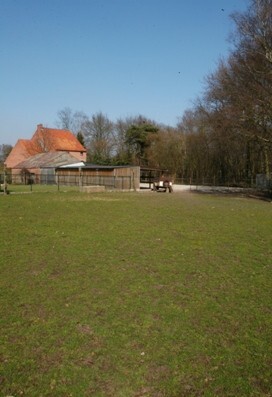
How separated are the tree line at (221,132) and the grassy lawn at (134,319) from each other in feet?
65.7

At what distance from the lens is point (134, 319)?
4.41 meters

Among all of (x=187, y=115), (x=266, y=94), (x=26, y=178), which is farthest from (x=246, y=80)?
(x=26, y=178)

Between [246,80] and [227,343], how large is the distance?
26.1 metres

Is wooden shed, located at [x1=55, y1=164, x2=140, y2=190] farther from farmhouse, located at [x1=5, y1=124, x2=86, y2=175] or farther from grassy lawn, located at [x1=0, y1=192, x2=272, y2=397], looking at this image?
grassy lawn, located at [x1=0, y1=192, x2=272, y2=397]

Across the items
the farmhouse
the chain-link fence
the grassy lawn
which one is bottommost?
the grassy lawn

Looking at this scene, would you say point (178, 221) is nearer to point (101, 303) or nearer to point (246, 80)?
point (101, 303)

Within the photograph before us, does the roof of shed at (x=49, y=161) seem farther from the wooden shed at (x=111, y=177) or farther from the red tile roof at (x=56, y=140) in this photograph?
the wooden shed at (x=111, y=177)

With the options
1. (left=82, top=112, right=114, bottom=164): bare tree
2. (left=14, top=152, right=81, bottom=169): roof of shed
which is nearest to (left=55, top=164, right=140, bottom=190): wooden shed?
(left=14, top=152, right=81, bottom=169): roof of shed

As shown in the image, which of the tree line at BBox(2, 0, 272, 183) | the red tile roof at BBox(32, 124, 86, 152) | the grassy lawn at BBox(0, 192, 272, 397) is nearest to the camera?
the grassy lawn at BBox(0, 192, 272, 397)

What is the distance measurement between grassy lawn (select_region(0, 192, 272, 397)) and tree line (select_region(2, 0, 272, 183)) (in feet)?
65.7

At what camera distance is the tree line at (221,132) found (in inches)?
1010

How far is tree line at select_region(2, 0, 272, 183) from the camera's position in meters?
25.7

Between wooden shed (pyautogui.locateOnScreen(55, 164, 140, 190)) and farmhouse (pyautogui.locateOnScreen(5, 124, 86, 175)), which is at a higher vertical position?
farmhouse (pyautogui.locateOnScreen(5, 124, 86, 175))

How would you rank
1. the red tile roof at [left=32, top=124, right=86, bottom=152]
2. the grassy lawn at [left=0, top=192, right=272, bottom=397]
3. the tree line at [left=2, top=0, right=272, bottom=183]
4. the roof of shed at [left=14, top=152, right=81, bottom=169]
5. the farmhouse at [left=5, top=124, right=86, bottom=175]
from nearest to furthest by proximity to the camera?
the grassy lawn at [left=0, top=192, right=272, bottom=397]
the tree line at [left=2, top=0, right=272, bottom=183]
the roof of shed at [left=14, top=152, right=81, bottom=169]
the farmhouse at [left=5, top=124, right=86, bottom=175]
the red tile roof at [left=32, top=124, right=86, bottom=152]
